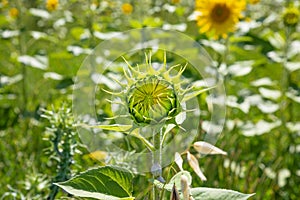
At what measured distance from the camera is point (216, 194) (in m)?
0.69

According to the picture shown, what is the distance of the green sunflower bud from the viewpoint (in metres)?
0.64

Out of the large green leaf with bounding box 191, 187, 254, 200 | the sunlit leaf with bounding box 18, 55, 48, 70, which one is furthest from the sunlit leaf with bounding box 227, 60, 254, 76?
the large green leaf with bounding box 191, 187, 254, 200

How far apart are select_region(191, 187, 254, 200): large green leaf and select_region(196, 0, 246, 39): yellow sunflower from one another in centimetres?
145

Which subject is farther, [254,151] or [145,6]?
[145,6]

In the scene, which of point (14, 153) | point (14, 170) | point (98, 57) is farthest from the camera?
point (98, 57)

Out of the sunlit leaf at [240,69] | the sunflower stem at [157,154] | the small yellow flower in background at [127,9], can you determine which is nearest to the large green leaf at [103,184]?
the sunflower stem at [157,154]

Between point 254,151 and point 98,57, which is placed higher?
point 98,57

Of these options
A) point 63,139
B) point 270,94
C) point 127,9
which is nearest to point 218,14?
point 270,94

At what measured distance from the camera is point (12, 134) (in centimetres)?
212

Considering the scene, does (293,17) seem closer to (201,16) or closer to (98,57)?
(201,16)

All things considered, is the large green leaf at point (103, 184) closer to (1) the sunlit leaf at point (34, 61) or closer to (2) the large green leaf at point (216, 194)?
(2) the large green leaf at point (216, 194)

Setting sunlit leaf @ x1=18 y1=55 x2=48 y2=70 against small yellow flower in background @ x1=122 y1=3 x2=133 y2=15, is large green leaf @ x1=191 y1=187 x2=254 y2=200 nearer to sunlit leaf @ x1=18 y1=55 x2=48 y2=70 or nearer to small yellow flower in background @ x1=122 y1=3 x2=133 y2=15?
sunlit leaf @ x1=18 y1=55 x2=48 y2=70

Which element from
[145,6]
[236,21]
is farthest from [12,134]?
[236,21]

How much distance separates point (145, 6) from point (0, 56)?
1.28 m
